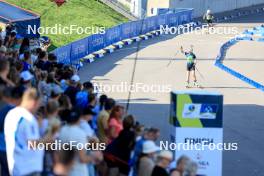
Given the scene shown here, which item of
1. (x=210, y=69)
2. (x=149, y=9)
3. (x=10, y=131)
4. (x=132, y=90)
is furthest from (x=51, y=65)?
(x=149, y=9)

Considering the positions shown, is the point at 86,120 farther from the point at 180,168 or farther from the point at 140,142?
the point at 180,168

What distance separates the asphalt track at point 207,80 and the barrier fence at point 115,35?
0.79m

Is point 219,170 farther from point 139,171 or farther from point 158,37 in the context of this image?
point 158,37

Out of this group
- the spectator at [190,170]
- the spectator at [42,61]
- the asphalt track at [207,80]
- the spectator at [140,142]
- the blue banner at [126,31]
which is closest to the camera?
the spectator at [190,170]

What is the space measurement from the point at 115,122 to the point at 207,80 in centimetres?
1894

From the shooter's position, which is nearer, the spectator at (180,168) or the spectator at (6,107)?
→ the spectator at (6,107)

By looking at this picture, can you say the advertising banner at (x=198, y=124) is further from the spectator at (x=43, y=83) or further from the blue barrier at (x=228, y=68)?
the blue barrier at (x=228, y=68)

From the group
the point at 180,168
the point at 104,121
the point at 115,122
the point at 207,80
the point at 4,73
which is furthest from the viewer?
the point at 207,80

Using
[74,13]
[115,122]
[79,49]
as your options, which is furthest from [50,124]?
[74,13]

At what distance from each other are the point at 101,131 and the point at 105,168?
64.3 inches

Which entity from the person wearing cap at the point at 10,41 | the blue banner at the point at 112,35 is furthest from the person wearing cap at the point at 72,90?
the blue banner at the point at 112,35

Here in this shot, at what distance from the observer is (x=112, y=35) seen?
39.2m

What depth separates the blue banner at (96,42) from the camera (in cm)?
3576

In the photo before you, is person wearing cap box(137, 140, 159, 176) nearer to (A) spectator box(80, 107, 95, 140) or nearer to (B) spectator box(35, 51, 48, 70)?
(A) spectator box(80, 107, 95, 140)
